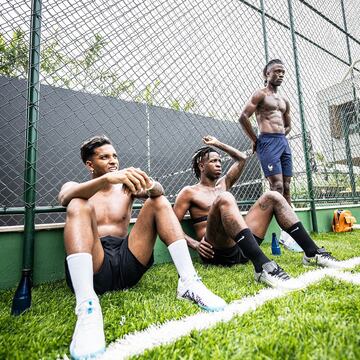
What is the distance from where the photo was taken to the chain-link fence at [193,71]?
2760 mm

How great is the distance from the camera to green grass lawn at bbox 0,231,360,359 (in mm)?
915

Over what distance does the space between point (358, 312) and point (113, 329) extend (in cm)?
107

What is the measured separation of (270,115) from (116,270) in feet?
9.71

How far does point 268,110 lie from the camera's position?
3.73m

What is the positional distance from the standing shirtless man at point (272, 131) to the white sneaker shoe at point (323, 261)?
1.32 metres

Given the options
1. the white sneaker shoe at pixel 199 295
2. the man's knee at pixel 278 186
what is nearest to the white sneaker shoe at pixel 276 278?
the white sneaker shoe at pixel 199 295

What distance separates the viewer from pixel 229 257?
7.98ft

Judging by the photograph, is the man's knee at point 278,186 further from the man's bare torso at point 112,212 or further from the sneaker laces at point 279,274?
the man's bare torso at point 112,212

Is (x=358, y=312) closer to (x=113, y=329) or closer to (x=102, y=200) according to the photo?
(x=113, y=329)

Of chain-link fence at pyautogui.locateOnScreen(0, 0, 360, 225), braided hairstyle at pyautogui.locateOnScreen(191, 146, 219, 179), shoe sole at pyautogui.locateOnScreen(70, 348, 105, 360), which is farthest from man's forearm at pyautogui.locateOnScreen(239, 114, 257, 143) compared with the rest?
shoe sole at pyautogui.locateOnScreen(70, 348, 105, 360)

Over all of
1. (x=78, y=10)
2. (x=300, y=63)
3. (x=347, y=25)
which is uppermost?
(x=347, y=25)

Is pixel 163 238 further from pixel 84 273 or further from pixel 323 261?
pixel 323 261

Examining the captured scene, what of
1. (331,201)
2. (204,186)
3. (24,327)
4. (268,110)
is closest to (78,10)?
(204,186)

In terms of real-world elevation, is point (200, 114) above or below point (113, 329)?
above
